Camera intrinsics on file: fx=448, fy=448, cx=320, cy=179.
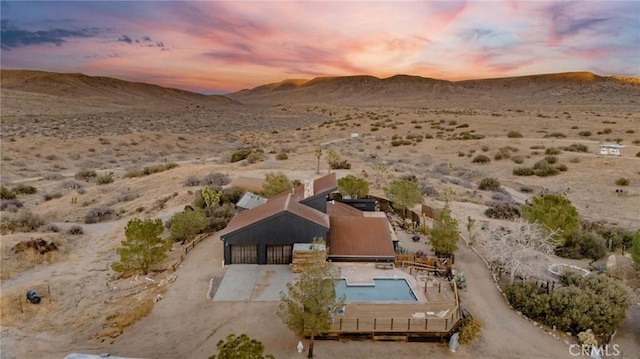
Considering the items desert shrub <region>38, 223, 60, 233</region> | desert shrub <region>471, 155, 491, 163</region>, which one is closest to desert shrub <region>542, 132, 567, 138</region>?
desert shrub <region>471, 155, 491, 163</region>

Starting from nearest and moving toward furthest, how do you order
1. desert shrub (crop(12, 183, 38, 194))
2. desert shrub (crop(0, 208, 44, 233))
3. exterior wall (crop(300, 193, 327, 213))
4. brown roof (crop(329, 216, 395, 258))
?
brown roof (crop(329, 216, 395, 258))
exterior wall (crop(300, 193, 327, 213))
desert shrub (crop(0, 208, 44, 233))
desert shrub (crop(12, 183, 38, 194))

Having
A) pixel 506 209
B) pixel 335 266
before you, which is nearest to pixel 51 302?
pixel 335 266

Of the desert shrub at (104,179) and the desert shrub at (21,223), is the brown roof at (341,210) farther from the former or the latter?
the desert shrub at (104,179)

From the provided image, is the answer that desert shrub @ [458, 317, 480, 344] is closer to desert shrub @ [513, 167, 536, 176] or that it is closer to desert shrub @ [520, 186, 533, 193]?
desert shrub @ [520, 186, 533, 193]

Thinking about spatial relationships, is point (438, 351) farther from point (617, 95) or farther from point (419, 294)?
point (617, 95)

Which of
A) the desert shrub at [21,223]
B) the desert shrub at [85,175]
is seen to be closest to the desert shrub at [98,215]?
the desert shrub at [21,223]

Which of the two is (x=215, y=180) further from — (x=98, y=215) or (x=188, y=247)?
(x=188, y=247)
